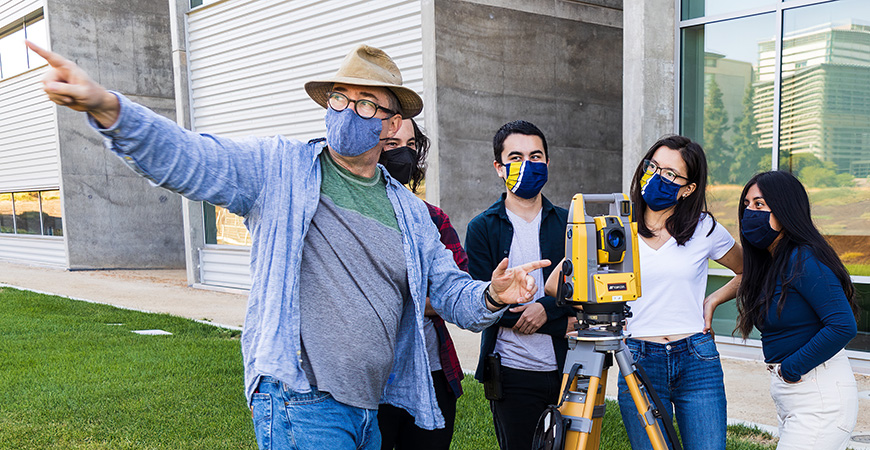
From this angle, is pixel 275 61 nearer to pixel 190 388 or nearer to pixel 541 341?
pixel 190 388

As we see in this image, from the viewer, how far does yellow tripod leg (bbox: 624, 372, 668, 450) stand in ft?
8.66

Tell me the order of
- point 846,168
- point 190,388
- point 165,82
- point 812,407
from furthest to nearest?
point 165,82 < point 846,168 < point 190,388 < point 812,407

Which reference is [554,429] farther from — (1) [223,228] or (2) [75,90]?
(1) [223,228]

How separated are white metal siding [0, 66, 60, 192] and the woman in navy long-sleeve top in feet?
57.9

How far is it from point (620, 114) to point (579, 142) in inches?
44.5

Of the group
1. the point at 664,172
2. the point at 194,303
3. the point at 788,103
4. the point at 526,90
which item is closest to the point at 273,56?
the point at 194,303

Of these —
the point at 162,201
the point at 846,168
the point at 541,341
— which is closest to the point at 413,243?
the point at 541,341

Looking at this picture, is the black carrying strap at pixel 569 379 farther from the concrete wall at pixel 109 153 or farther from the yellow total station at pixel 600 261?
the concrete wall at pixel 109 153

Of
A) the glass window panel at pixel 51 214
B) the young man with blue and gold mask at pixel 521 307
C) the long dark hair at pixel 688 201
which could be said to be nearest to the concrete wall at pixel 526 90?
the young man with blue and gold mask at pixel 521 307

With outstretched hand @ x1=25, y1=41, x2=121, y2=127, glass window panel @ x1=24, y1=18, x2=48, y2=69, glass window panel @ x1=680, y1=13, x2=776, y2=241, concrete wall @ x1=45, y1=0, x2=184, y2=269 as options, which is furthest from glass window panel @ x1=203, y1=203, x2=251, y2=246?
outstretched hand @ x1=25, y1=41, x2=121, y2=127

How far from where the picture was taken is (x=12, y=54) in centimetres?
1967

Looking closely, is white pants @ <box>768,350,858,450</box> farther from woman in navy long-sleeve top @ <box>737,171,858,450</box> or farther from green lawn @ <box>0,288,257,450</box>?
green lawn @ <box>0,288,257,450</box>

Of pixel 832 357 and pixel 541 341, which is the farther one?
pixel 541 341

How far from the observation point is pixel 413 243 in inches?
89.5
